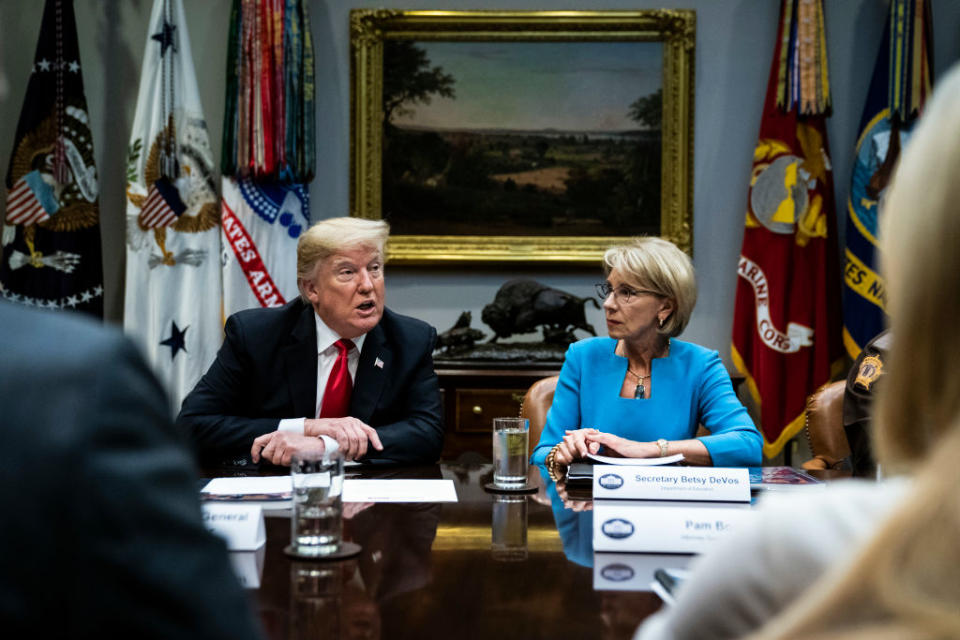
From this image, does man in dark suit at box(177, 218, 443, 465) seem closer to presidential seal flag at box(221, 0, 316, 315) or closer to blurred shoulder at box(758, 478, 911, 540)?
presidential seal flag at box(221, 0, 316, 315)

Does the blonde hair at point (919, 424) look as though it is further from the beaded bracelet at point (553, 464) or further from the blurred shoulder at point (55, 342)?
the beaded bracelet at point (553, 464)

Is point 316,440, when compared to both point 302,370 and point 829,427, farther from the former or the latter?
point 829,427

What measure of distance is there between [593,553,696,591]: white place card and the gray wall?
346cm

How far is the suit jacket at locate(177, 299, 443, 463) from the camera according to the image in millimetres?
2785

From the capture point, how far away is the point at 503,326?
448cm

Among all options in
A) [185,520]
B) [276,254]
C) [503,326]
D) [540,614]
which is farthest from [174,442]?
[276,254]

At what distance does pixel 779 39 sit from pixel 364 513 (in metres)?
3.82

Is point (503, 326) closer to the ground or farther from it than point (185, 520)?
closer to the ground

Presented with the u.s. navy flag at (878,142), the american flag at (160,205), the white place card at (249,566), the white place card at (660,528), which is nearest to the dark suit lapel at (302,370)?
the white place card at (249,566)

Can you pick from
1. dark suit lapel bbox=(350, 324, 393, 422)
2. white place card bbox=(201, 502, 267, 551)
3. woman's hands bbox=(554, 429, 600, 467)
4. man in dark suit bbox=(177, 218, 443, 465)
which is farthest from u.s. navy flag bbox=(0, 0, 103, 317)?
white place card bbox=(201, 502, 267, 551)

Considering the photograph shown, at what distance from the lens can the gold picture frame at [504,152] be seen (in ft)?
16.2

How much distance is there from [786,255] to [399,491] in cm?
326

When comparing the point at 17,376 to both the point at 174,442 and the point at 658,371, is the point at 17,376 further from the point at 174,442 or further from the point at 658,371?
the point at 658,371

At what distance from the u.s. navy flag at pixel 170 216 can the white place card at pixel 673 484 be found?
10.2ft
